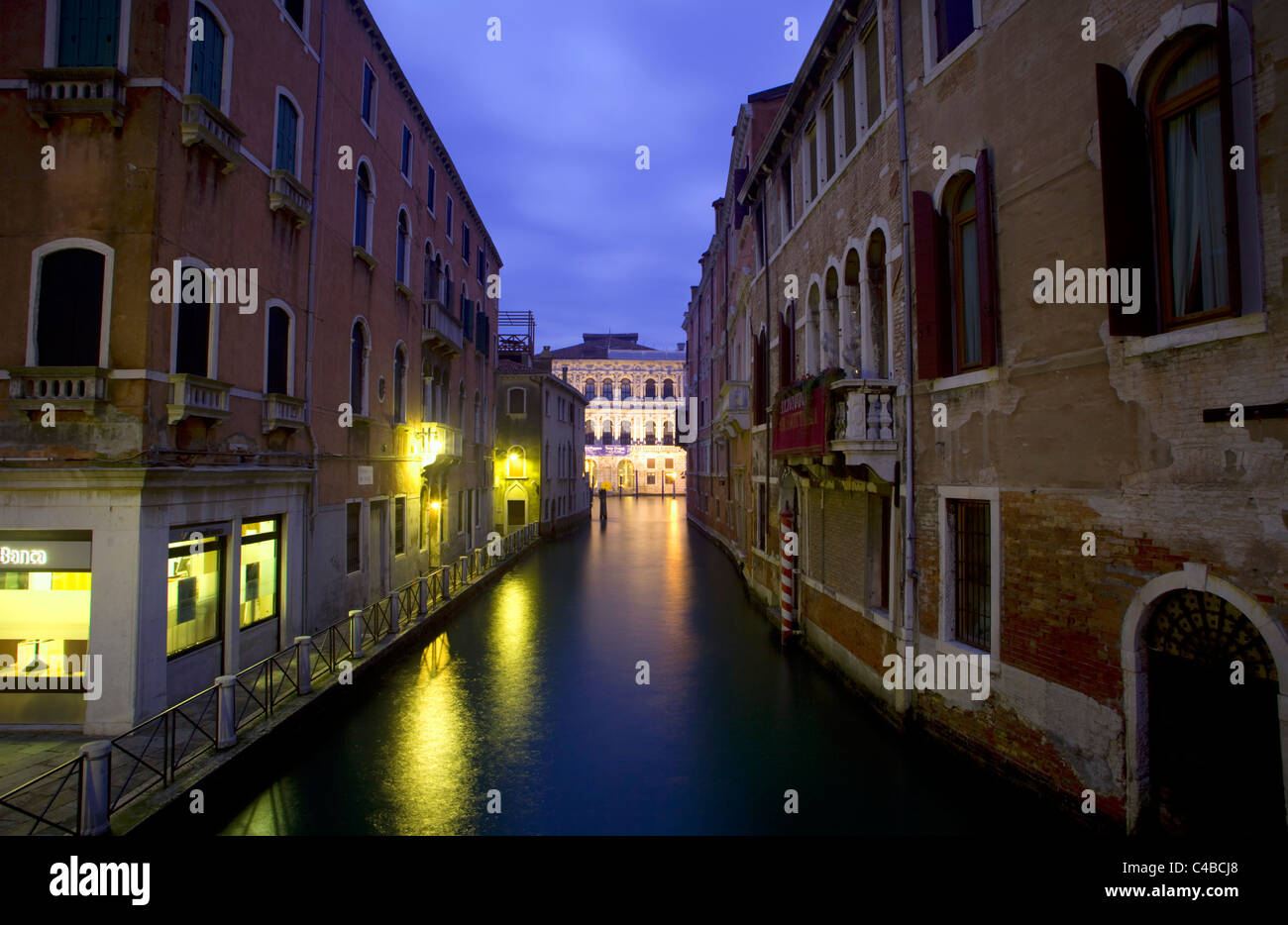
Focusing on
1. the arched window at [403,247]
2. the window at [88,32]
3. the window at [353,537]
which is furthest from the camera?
the arched window at [403,247]

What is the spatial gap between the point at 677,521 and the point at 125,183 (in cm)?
3709

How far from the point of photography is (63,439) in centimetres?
750

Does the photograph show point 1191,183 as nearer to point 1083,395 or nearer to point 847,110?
point 1083,395

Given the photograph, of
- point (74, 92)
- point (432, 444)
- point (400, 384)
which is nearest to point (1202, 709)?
point (74, 92)

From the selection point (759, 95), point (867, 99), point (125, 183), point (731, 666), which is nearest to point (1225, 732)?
point (731, 666)

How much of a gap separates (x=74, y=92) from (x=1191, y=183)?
10.8 metres

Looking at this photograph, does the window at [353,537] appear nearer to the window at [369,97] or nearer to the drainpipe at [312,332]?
the drainpipe at [312,332]

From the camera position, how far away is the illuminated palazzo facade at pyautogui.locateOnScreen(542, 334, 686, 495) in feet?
233

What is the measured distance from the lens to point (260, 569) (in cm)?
1043

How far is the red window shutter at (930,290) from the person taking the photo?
301 inches

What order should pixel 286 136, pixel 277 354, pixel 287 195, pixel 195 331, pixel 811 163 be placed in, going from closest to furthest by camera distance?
pixel 195 331 < pixel 287 195 < pixel 277 354 < pixel 286 136 < pixel 811 163

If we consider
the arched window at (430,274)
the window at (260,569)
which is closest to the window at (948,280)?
the window at (260,569)

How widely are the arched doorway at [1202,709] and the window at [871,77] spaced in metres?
7.30
